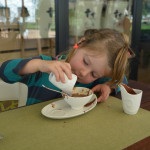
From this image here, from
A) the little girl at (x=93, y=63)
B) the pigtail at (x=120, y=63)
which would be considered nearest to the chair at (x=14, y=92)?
the little girl at (x=93, y=63)

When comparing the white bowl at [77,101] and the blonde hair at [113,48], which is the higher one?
the blonde hair at [113,48]

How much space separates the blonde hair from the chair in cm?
36

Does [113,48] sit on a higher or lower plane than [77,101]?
higher

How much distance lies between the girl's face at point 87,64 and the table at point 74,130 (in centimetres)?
26

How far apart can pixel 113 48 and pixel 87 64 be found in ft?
0.66

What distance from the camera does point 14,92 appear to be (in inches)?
48.0

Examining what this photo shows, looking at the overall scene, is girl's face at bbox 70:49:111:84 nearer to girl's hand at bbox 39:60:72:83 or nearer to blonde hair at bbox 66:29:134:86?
blonde hair at bbox 66:29:134:86

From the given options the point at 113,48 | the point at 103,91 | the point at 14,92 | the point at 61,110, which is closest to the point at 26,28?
the point at 14,92

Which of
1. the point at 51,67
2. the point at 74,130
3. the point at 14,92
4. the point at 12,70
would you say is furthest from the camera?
the point at 14,92

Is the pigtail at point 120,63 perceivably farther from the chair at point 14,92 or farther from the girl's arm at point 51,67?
the chair at point 14,92

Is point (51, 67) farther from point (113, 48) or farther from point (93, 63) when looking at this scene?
point (113, 48)

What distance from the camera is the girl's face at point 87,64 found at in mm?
1051

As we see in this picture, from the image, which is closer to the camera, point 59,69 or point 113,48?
point 59,69

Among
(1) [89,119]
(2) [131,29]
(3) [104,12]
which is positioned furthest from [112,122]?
(2) [131,29]
